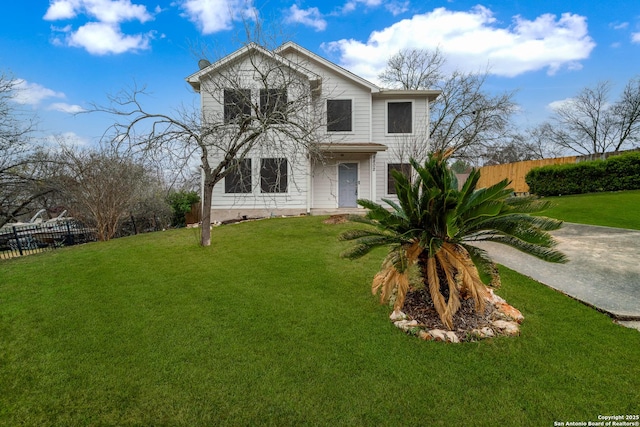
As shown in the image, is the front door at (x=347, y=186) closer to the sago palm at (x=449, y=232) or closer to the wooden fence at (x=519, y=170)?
the wooden fence at (x=519, y=170)

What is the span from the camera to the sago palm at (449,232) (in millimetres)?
3967

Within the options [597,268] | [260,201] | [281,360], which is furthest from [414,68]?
[281,360]

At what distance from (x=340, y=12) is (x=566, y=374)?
14.7 m

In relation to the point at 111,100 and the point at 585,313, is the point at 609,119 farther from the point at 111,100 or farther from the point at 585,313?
the point at 111,100

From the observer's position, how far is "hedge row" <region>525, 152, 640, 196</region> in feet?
43.3

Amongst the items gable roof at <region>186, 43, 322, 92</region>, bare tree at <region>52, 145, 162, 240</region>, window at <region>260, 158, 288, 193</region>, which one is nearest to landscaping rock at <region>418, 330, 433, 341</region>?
gable roof at <region>186, 43, 322, 92</region>

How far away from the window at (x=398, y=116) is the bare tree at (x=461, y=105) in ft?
23.7

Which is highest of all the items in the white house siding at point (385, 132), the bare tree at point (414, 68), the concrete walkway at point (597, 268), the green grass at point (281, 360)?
the bare tree at point (414, 68)

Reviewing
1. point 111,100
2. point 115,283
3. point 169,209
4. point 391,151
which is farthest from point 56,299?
point 391,151

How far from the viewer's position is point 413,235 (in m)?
4.45

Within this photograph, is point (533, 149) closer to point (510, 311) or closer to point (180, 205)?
point (180, 205)

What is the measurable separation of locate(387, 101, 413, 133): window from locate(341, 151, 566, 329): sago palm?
11274 mm

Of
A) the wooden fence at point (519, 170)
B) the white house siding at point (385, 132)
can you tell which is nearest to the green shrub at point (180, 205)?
the white house siding at point (385, 132)

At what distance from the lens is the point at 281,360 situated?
3.51m
